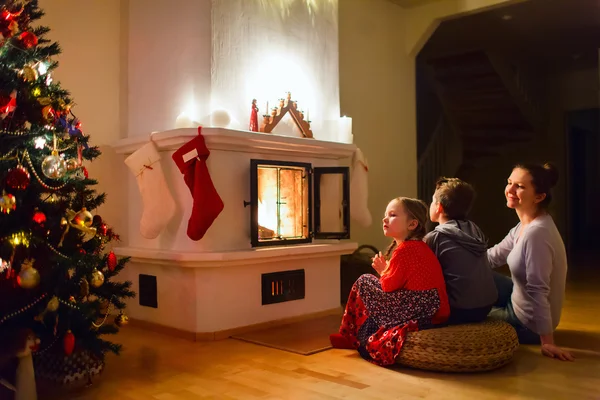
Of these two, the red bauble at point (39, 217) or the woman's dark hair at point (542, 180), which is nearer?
the red bauble at point (39, 217)

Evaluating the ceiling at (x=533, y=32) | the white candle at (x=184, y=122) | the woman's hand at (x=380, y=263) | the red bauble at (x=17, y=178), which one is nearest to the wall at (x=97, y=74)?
the white candle at (x=184, y=122)

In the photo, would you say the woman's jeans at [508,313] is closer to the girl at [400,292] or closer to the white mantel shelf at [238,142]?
the girl at [400,292]

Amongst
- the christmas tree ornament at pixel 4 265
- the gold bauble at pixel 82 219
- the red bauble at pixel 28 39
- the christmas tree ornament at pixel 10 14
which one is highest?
the christmas tree ornament at pixel 10 14

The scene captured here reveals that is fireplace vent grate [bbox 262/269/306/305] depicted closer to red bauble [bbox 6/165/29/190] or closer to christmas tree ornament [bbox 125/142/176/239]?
christmas tree ornament [bbox 125/142/176/239]

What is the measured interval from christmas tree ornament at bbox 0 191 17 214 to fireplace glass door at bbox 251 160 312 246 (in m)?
1.43

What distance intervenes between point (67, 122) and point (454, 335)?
1850mm

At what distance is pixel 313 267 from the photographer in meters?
3.62

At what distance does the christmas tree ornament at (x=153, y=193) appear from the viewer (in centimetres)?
309

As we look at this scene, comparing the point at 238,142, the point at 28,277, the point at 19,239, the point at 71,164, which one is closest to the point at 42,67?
the point at 71,164

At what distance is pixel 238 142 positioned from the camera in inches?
122

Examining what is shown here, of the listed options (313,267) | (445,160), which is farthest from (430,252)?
(445,160)

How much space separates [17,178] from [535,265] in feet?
7.40

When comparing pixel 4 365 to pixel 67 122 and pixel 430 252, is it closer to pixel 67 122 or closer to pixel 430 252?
pixel 67 122

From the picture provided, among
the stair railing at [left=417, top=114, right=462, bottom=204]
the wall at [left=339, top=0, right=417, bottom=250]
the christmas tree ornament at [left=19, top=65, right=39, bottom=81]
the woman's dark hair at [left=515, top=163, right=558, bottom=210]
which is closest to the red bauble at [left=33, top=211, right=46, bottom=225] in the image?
the christmas tree ornament at [left=19, top=65, right=39, bottom=81]
